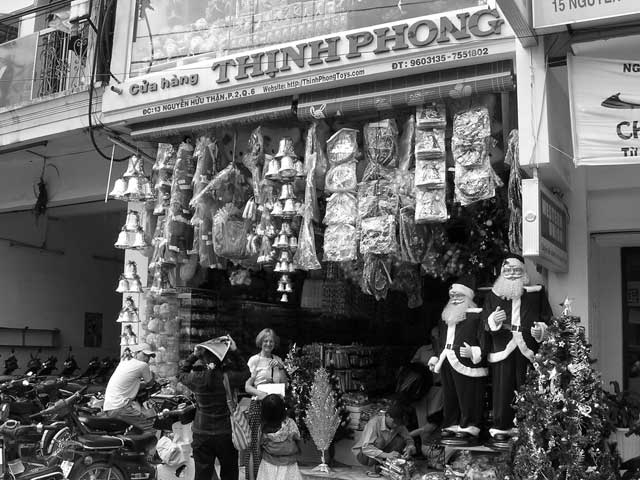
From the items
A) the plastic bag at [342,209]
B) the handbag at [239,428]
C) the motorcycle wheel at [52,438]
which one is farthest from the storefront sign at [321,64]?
the motorcycle wheel at [52,438]

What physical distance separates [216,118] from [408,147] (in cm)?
223

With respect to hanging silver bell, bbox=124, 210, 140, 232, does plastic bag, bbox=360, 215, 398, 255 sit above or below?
below

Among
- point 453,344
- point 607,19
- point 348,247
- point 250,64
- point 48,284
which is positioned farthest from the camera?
point 48,284

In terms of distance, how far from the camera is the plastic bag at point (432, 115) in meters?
6.45

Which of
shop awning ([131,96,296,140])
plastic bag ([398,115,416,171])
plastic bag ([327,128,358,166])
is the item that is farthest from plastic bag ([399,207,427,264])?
shop awning ([131,96,296,140])

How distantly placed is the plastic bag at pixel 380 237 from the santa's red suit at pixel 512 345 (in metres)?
1.13

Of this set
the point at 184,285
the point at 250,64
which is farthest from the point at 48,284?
the point at 250,64

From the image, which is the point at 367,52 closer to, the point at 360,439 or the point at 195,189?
the point at 195,189

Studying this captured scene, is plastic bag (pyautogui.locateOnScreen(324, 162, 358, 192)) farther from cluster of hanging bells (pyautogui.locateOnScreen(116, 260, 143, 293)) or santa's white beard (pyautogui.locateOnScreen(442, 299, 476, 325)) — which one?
cluster of hanging bells (pyautogui.locateOnScreen(116, 260, 143, 293))

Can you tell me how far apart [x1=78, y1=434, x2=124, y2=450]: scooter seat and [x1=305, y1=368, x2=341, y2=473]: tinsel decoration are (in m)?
2.02

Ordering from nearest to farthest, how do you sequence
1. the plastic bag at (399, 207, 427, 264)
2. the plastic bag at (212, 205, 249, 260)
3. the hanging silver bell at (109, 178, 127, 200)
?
the plastic bag at (399, 207, 427, 264)
the plastic bag at (212, 205, 249, 260)
the hanging silver bell at (109, 178, 127, 200)

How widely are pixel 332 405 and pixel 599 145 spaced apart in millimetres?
3870

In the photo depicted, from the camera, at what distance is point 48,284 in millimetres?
13648

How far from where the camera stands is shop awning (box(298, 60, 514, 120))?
614cm
